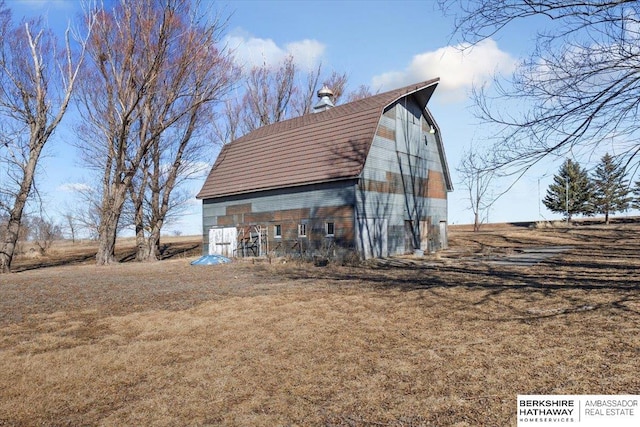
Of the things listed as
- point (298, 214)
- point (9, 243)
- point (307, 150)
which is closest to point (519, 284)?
point (298, 214)

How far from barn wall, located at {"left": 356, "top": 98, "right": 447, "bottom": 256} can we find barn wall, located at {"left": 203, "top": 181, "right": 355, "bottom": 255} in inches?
29.3

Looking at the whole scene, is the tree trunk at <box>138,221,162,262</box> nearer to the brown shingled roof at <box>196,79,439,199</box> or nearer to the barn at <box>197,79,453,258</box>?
the barn at <box>197,79,453,258</box>

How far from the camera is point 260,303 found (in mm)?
8516

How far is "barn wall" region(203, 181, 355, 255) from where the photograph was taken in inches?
721

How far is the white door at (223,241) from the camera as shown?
75.8 feet

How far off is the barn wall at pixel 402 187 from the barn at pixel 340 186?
0.05 m

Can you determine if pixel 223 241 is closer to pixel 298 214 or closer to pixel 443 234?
pixel 298 214

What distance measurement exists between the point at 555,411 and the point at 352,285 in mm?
7523

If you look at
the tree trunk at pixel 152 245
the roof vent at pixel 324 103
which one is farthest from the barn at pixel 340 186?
the tree trunk at pixel 152 245

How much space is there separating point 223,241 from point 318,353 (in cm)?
1925

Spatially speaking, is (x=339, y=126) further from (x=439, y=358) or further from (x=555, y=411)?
(x=555, y=411)

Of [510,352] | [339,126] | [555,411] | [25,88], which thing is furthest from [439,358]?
[25,88]

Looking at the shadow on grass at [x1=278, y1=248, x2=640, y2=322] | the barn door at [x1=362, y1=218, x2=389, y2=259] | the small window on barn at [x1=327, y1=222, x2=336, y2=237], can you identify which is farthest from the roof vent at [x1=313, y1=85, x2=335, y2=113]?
the shadow on grass at [x1=278, y1=248, x2=640, y2=322]

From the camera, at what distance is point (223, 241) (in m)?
23.6
